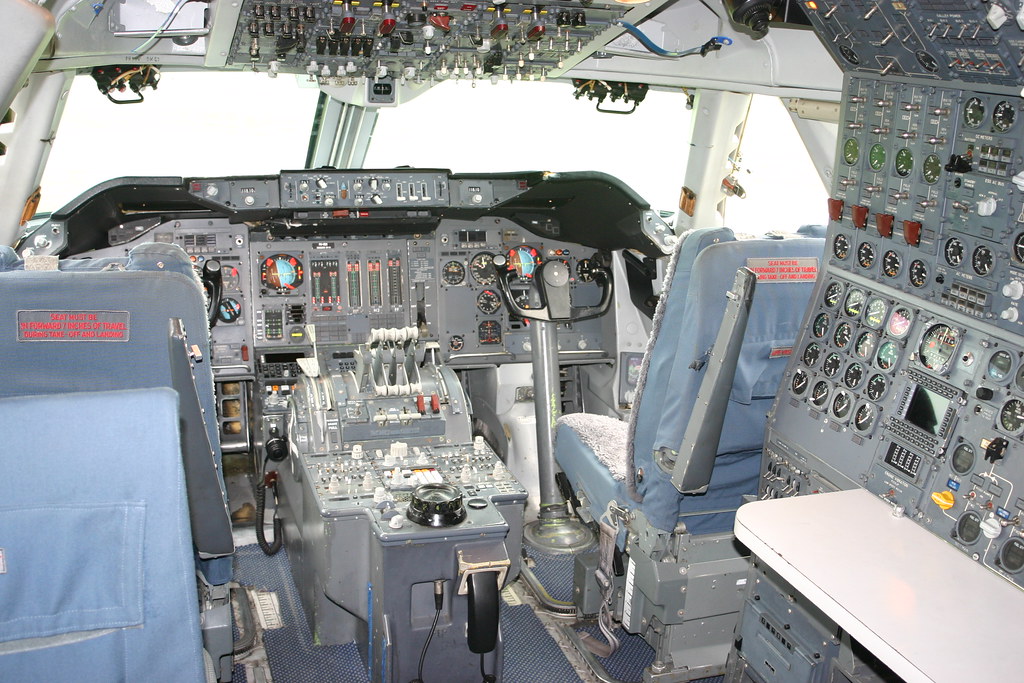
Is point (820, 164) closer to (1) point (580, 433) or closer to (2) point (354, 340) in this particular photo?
(1) point (580, 433)

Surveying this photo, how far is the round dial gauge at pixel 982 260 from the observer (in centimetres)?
218

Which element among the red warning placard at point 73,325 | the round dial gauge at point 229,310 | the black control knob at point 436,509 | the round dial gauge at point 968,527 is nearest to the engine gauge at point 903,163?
the round dial gauge at point 968,527

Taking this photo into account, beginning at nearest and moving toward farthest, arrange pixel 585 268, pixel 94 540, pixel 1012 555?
pixel 94 540 < pixel 1012 555 < pixel 585 268

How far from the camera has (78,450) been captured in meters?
1.32

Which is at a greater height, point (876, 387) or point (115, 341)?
point (115, 341)

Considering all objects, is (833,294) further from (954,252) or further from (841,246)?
(954,252)

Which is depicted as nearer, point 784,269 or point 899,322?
point 899,322

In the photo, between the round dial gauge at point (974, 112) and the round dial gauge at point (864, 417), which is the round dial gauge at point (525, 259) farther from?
the round dial gauge at point (974, 112)

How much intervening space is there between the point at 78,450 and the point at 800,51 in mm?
3809

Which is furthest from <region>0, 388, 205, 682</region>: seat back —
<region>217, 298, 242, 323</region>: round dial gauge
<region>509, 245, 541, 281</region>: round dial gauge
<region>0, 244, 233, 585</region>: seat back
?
<region>509, 245, 541, 281</region>: round dial gauge

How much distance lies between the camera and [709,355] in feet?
8.96

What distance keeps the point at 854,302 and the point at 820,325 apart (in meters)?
0.15

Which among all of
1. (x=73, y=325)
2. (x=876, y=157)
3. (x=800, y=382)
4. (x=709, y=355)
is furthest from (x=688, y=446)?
(x=73, y=325)

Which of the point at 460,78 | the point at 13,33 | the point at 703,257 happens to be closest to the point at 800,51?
the point at 460,78
